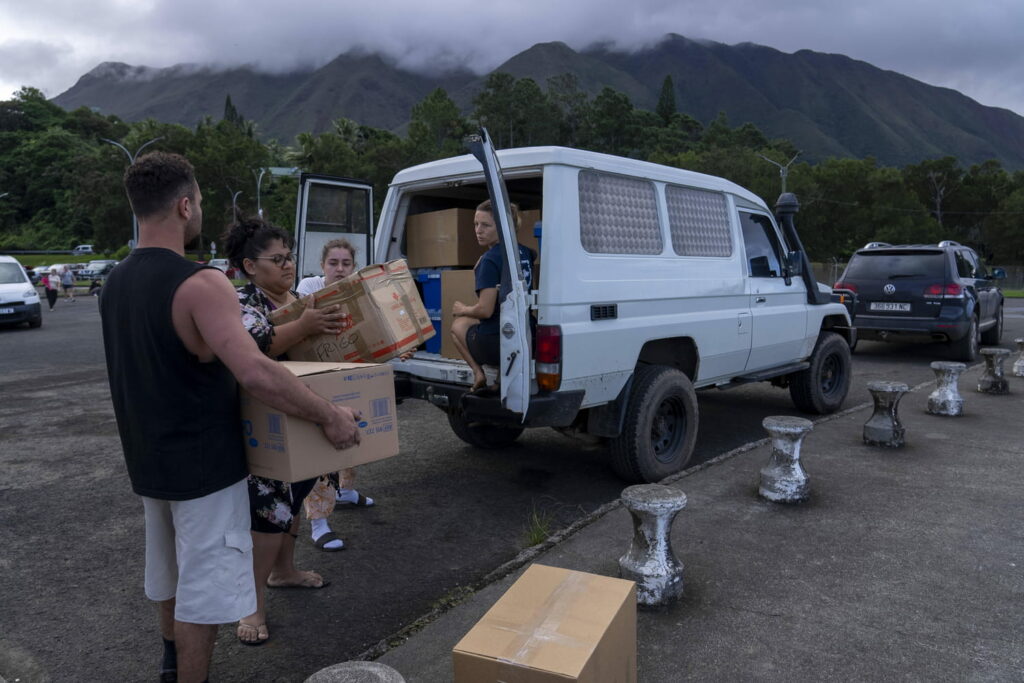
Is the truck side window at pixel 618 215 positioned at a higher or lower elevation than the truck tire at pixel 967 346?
higher

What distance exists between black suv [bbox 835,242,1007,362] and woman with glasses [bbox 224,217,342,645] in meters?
9.79

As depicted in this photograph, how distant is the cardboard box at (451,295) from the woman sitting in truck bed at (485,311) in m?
0.49

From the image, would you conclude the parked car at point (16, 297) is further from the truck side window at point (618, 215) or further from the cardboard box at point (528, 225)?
the truck side window at point (618, 215)

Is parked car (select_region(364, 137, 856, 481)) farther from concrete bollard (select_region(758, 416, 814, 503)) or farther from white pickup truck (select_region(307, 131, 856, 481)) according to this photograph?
concrete bollard (select_region(758, 416, 814, 503))

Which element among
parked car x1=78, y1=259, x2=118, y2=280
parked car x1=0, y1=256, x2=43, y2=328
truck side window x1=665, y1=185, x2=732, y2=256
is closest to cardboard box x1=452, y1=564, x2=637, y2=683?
truck side window x1=665, y1=185, x2=732, y2=256

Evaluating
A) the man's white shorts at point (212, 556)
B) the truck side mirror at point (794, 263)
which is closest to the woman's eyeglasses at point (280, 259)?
the man's white shorts at point (212, 556)

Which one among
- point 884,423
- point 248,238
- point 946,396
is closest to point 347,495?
point 248,238

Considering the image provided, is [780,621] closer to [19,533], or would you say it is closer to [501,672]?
[501,672]

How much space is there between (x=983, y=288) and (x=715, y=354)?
8569 millimetres

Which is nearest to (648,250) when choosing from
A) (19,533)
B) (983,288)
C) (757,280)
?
(757,280)

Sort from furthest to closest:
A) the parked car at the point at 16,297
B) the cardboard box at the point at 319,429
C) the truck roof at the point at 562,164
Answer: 1. the parked car at the point at 16,297
2. the truck roof at the point at 562,164
3. the cardboard box at the point at 319,429

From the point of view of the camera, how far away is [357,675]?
5.69 ft

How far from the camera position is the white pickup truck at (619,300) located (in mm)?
4004

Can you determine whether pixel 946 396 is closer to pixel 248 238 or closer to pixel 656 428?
pixel 656 428
